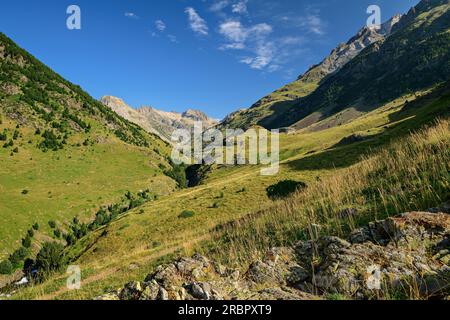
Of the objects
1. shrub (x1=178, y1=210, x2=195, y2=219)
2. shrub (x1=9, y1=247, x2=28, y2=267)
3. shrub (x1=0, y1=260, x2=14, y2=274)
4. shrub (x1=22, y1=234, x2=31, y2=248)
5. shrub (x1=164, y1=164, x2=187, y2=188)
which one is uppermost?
shrub (x1=164, y1=164, x2=187, y2=188)

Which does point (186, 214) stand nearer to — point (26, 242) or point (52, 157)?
point (26, 242)

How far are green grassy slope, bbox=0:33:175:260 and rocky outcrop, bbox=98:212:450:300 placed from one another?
70496 mm

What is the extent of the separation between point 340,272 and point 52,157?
124628mm

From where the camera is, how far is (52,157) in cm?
11244

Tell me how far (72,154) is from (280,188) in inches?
3956

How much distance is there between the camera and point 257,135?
140 m

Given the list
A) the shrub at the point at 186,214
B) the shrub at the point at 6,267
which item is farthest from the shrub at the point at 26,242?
the shrub at the point at 186,214

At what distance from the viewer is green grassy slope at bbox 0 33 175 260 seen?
8125 cm

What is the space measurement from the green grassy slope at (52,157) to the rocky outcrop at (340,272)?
70.5 m

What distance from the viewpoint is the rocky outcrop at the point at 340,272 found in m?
5.62

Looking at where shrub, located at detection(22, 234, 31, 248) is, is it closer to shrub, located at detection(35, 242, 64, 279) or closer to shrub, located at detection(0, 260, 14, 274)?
shrub, located at detection(0, 260, 14, 274)

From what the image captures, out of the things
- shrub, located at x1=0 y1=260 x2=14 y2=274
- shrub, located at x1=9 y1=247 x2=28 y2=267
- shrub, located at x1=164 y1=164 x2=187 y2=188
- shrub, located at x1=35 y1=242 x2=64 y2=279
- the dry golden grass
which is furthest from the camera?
A: shrub, located at x1=164 y1=164 x2=187 y2=188

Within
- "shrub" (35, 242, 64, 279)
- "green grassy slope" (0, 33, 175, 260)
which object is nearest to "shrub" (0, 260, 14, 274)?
"green grassy slope" (0, 33, 175, 260)
